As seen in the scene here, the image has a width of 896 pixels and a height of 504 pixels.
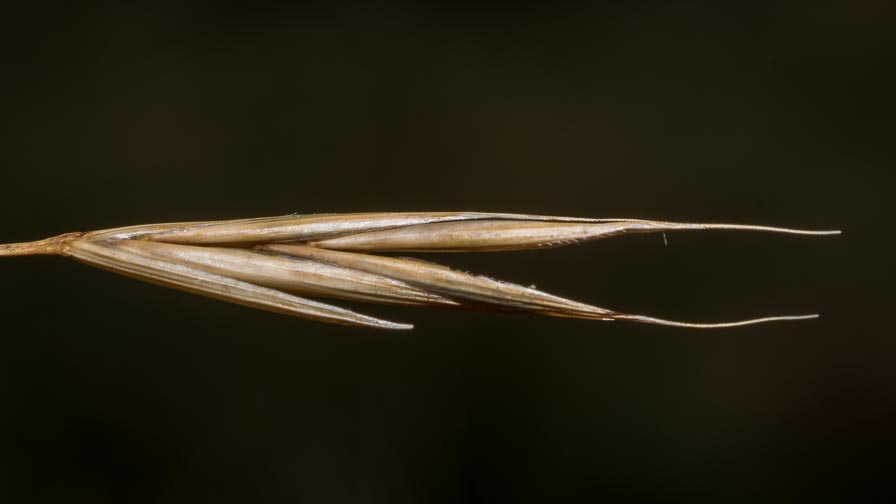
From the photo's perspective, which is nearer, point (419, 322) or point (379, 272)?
point (379, 272)

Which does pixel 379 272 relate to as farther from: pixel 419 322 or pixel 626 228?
pixel 419 322

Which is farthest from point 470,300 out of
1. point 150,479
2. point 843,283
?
point 843,283

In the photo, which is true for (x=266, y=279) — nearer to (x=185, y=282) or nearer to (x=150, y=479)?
(x=185, y=282)

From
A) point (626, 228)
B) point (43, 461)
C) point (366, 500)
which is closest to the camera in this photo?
point (626, 228)

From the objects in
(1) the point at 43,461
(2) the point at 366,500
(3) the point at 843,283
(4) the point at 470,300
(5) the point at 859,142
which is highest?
(5) the point at 859,142

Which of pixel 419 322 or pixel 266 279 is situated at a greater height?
pixel 266 279

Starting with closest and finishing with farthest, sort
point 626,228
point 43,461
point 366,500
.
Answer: point 626,228, point 43,461, point 366,500

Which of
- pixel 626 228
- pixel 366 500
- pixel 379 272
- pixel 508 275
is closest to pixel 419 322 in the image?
pixel 508 275
